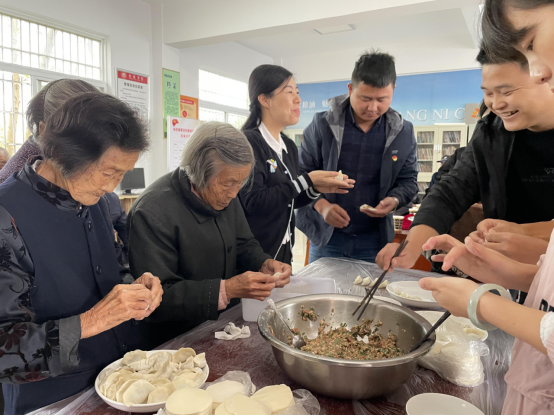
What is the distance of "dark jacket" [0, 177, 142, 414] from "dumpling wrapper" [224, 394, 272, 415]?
1.79 ft

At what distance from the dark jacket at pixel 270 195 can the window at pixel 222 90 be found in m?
5.60

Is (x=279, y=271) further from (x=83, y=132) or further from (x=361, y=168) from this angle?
(x=361, y=168)

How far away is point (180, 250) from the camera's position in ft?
5.40

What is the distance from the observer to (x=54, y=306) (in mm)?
1204

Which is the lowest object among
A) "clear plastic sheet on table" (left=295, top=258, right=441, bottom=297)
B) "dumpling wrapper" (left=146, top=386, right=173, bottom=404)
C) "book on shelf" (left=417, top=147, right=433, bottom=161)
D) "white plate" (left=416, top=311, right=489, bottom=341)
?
"clear plastic sheet on table" (left=295, top=258, right=441, bottom=297)

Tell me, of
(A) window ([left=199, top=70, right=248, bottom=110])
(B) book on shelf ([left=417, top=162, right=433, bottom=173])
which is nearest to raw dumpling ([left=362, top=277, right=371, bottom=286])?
(A) window ([left=199, top=70, right=248, bottom=110])

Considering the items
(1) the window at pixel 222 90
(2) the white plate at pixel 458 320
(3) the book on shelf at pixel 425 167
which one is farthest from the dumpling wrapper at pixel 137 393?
(3) the book on shelf at pixel 425 167

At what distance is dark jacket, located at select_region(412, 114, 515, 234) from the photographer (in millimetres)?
1812

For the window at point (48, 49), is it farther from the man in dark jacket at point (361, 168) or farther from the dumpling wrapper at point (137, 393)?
the dumpling wrapper at point (137, 393)

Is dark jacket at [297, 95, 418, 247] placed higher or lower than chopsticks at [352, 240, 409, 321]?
higher

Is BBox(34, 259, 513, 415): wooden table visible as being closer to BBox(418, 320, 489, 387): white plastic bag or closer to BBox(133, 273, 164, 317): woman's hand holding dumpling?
BBox(418, 320, 489, 387): white plastic bag

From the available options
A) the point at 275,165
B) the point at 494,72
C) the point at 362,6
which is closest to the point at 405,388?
the point at 494,72

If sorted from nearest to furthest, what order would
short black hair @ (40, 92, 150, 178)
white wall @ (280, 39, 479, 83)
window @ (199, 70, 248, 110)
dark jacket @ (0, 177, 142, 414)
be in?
dark jacket @ (0, 177, 142, 414) → short black hair @ (40, 92, 150, 178) → window @ (199, 70, 248, 110) → white wall @ (280, 39, 479, 83)

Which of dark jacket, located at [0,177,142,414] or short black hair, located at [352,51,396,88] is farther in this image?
short black hair, located at [352,51,396,88]
